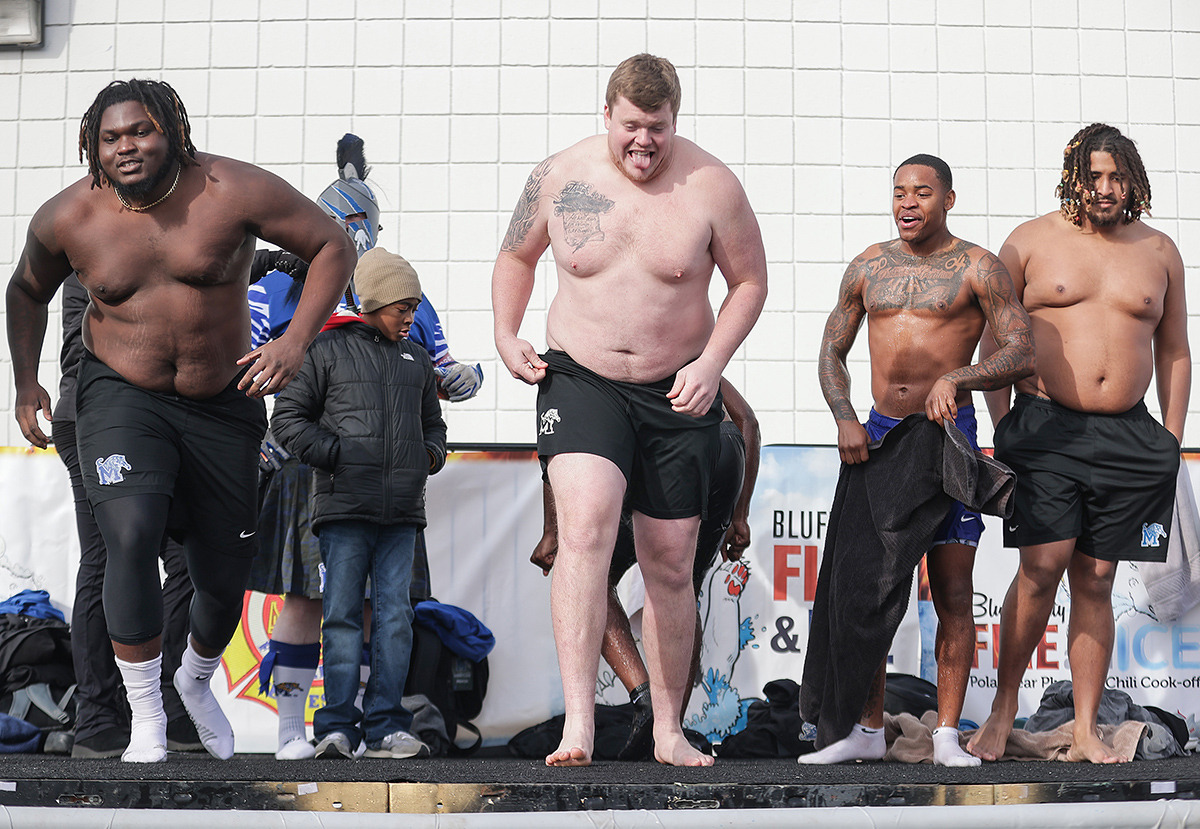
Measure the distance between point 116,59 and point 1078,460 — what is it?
5474 millimetres

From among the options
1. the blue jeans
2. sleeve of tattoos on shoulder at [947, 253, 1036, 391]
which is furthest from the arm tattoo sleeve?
sleeve of tattoos on shoulder at [947, 253, 1036, 391]

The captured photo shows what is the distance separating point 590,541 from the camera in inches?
130

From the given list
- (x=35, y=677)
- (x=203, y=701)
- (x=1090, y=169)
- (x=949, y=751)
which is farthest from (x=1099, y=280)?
(x=35, y=677)

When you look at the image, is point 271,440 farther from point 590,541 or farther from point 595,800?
point 595,800

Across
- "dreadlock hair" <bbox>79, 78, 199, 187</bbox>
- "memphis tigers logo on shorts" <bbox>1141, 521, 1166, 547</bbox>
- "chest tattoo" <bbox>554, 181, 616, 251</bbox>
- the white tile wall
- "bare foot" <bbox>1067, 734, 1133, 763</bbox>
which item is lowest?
"bare foot" <bbox>1067, 734, 1133, 763</bbox>

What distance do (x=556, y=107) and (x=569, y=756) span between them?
4.24 metres

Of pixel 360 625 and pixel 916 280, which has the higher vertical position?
pixel 916 280

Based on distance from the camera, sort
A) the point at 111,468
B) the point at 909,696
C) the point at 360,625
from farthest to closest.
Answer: the point at 909,696
the point at 360,625
the point at 111,468

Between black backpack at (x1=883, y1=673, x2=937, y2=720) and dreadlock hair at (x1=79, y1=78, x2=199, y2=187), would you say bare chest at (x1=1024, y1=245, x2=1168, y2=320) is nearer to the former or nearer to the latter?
black backpack at (x1=883, y1=673, x2=937, y2=720)

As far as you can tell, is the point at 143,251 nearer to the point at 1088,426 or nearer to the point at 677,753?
the point at 677,753

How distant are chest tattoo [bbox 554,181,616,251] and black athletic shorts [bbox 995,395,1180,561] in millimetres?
1718

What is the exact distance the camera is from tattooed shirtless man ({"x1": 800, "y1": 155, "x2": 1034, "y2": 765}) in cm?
379

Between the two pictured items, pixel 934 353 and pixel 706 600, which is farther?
pixel 706 600

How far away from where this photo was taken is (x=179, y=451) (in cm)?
349
